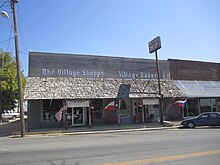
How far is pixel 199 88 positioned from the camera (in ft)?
99.1

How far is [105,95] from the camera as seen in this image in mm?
24000

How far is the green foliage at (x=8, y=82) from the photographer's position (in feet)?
113

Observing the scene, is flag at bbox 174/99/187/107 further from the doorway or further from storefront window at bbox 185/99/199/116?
the doorway

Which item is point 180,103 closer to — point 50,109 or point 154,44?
point 154,44

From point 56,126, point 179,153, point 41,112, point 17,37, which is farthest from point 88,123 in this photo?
point 179,153

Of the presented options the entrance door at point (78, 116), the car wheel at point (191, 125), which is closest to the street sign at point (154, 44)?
the car wheel at point (191, 125)

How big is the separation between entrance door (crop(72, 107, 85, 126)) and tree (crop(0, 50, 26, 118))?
551 inches

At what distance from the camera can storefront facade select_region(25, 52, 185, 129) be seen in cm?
2312

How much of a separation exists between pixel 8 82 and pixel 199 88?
79.5ft

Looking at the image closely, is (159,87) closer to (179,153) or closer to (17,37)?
(17,37)

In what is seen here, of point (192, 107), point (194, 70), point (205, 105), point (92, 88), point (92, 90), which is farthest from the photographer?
point (194, 70)

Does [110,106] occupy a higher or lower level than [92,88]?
lower

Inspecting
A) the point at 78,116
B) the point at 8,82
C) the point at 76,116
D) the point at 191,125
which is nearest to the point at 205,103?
the point at 191,125

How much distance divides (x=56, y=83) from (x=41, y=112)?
9.64 feet
